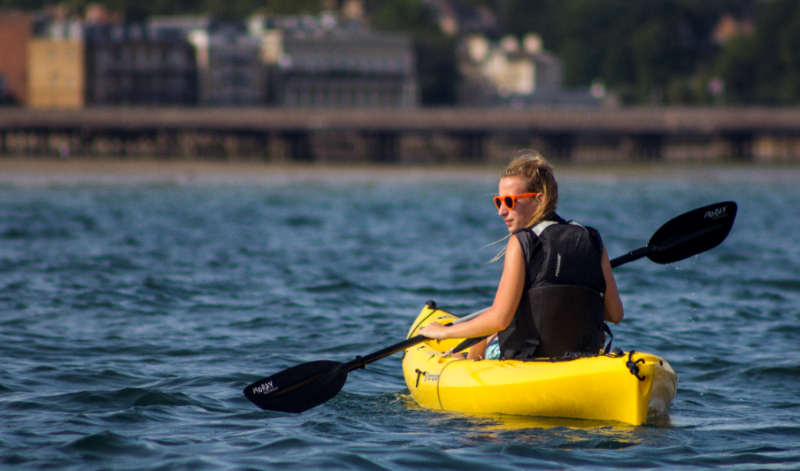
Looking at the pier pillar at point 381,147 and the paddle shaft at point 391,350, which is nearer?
the paddle shaft at point 391,350

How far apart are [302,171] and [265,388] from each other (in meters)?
53.6

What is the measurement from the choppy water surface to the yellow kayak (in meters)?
0.11

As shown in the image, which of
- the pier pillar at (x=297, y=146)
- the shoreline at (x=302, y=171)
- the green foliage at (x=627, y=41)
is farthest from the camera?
the green foliage at (x=627, y=41)

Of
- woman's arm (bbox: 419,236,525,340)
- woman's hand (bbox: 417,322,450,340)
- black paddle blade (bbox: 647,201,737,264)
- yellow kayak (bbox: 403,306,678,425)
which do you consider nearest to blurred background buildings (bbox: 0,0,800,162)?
black paddle blade (bbox: 647,201,737,264)

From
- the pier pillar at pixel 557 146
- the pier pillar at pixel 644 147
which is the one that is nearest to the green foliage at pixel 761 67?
the pier pillar at pixel 644 147

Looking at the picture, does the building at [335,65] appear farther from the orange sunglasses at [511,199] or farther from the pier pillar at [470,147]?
the orange sunglasses at [511,199]

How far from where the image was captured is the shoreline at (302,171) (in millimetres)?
49656

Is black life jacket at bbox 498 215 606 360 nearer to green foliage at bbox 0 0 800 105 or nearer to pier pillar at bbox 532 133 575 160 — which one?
pier pillar at bbox 532 133 575 160

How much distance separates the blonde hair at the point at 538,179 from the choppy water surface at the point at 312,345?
49.5 inches

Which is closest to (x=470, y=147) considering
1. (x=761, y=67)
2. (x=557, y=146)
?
(x=557, y=146)

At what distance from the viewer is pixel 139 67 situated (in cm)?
9006

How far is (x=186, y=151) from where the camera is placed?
71.0 m

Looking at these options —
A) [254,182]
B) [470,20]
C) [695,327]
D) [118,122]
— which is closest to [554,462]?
[695,327]

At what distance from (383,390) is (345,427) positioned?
3.73 ft
